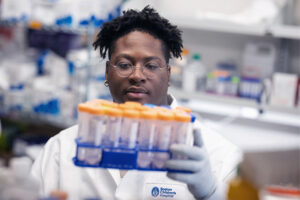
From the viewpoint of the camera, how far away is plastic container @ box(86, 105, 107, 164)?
1.02 m

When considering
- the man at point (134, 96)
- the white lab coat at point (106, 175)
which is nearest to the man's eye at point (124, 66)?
the man at point (134, 96)

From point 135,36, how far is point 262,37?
1.82m

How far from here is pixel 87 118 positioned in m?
1.03

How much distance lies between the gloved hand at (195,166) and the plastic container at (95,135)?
0.53 ft

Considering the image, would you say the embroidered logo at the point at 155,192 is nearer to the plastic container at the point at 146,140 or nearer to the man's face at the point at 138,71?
the man's face at the point at 138,71

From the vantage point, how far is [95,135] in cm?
103

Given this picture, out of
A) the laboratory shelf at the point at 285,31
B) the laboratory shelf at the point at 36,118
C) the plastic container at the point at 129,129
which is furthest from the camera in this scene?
the laboratory shelf at the point at 36,118

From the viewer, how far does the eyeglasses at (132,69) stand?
4.62 feet

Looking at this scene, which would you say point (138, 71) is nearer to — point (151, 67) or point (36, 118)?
point (151, 67)

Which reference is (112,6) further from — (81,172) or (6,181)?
(6,181)

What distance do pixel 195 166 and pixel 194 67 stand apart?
194cm

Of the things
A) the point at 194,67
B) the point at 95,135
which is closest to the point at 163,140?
the point at 95,135

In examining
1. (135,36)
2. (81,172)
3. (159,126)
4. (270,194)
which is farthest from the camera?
(81,172)

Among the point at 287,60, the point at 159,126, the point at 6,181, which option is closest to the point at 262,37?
the point at 287,60
